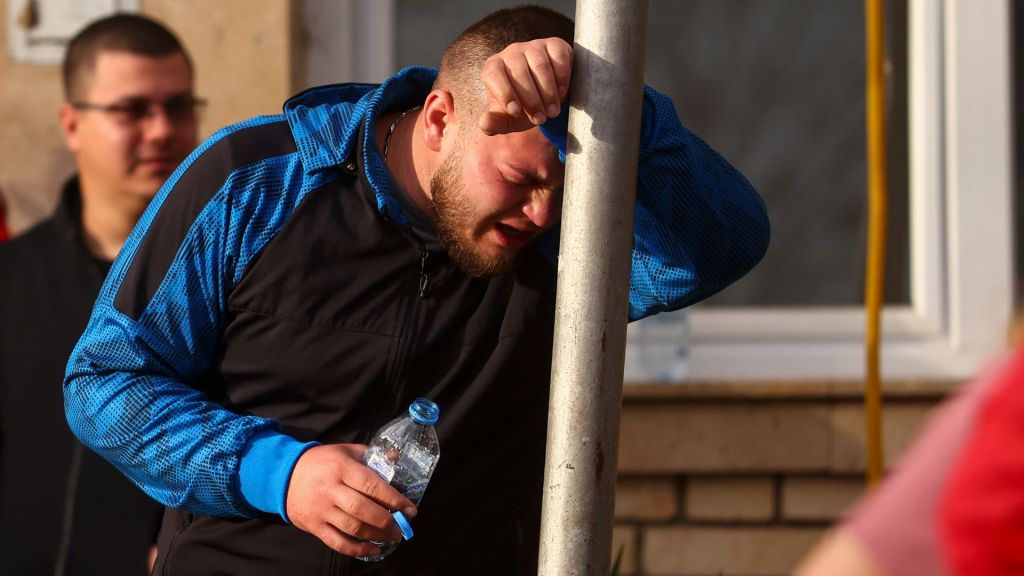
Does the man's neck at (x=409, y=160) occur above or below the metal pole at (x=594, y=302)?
above

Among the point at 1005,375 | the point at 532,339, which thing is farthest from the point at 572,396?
the point at 532,339

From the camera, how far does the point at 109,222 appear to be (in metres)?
3.32

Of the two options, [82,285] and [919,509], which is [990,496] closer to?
[919,509]

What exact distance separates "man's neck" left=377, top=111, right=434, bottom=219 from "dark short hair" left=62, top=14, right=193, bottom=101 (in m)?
1.35

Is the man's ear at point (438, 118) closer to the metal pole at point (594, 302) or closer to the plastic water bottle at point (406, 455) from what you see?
the plastic water bottle at point (406, 455)

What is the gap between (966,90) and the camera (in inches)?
150

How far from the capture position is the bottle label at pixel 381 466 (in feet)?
6.39

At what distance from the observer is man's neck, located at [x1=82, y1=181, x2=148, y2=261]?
3.31m

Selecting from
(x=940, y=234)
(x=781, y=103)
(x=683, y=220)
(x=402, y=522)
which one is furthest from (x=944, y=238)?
(x=402, y=522)

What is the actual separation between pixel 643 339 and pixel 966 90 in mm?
1132

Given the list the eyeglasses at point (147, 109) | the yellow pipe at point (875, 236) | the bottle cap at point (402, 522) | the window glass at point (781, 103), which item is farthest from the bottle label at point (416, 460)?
the window glass at point (781, 103)

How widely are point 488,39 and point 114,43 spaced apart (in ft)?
5.09

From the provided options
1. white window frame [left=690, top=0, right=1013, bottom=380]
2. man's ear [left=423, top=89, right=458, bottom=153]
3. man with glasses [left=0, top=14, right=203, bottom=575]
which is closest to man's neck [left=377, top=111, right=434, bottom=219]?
man's ear [left=423, top=89, right=458, bottom=153]

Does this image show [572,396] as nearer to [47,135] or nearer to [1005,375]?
[1005,375]
